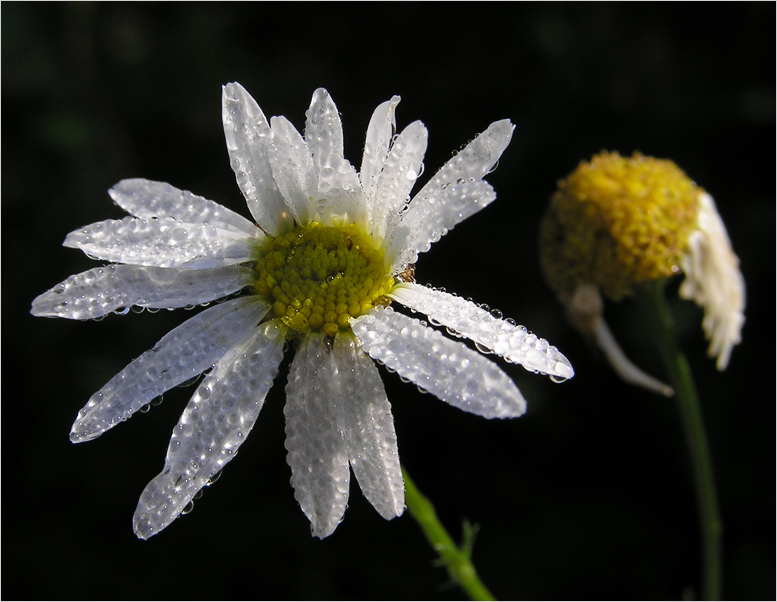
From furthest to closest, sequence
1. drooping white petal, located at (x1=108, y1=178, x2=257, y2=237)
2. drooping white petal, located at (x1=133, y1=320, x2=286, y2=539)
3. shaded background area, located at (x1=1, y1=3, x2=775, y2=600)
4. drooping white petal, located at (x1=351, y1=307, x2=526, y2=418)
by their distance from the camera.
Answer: shaded background area, located at (x1=1, y1=3, x2=775, y2=600) → drooping white petal, located at (x1=108, y1=178, x2=257, y2=237) → drooping white petal, located at (x1=133, y1=320, x2=286, y2=539) → drooping white petal, located at (x1=351, y1=307, x2=526, y2=418)

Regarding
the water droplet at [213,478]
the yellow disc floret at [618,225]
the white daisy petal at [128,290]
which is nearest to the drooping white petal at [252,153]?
the white daisy petal at [128,290]

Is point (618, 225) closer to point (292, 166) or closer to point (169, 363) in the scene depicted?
point (292, 166)

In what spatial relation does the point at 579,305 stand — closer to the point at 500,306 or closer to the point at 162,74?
the point at 500,306

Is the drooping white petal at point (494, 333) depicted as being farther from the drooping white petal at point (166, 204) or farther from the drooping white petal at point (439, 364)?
the drooping white petal at point (166, 204)

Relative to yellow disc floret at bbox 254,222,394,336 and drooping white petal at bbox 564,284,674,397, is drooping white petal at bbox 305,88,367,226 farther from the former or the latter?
drooping white petal at bbox 564,284,674,397

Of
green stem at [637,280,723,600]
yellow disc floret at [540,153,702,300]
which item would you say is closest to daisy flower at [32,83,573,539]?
yellow disc floret at [540,153,702,300]

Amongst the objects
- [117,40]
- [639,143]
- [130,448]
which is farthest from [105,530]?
[639,143]

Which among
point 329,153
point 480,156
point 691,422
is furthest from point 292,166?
point 691,422
